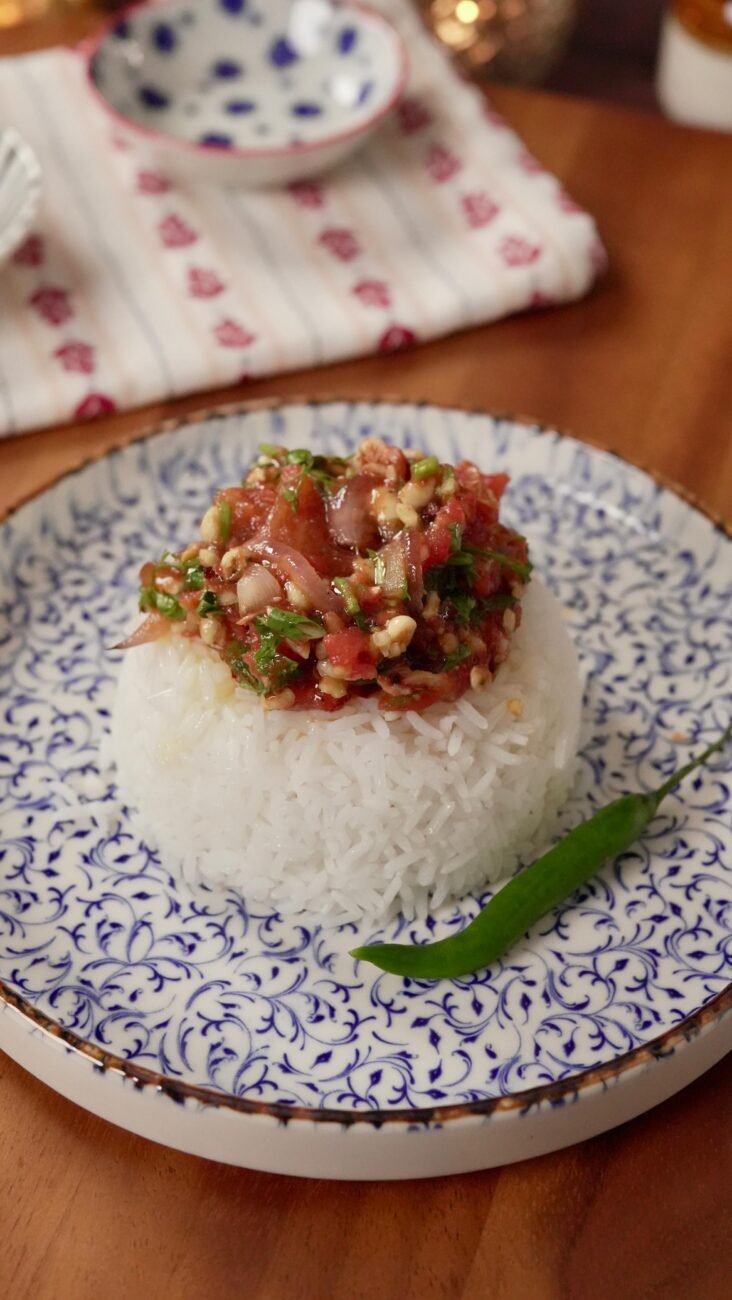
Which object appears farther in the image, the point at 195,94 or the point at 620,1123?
the point at 195,94

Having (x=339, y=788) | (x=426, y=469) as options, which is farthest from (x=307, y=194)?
(x=339, y=788)

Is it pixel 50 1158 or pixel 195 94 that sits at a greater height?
pixel 195 94

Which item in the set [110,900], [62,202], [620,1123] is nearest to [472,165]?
[62,202]

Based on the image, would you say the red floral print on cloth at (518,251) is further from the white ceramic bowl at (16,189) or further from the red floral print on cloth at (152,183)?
the white ceramic bowl at (16,189)

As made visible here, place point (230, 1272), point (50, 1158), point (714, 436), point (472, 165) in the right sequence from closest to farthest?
1. point (230, 1272)
2. point (50, 1158)
3. point (714, 436)
4. point (472, 165)

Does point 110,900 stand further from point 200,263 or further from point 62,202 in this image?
point 62,202

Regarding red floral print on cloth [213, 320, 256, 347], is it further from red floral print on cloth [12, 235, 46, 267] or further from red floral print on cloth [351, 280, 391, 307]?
red floral print on cloth [12, 235, 46, 267]

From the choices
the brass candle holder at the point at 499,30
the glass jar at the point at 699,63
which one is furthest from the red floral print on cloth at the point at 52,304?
the glass jar at the point at 699,63

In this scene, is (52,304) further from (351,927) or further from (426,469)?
(351,927)

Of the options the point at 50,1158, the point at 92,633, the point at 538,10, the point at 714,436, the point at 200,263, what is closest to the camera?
the point at 50,1158
